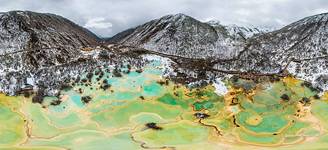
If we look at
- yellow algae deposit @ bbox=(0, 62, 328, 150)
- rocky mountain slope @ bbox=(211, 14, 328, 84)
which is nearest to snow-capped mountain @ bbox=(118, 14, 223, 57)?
rocky mountain slope @ bbox=(211, 14, 328, 84)

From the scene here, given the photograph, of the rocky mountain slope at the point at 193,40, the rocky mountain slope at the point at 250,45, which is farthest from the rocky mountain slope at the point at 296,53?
the rocky mountain slope at the point at 193,40

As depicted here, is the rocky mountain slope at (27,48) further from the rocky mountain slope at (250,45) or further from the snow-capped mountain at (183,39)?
the rocky mountain slope at (250,45)

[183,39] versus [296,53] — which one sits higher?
[183,39]

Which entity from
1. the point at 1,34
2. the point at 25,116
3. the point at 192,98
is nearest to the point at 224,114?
the point at 192,98

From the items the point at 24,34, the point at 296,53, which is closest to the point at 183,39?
the point at 296,53

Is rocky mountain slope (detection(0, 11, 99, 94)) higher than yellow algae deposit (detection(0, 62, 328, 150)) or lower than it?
higher

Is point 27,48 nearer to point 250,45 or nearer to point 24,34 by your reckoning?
point 24,34

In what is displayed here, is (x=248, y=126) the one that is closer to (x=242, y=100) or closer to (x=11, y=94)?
(x=242, y=100)

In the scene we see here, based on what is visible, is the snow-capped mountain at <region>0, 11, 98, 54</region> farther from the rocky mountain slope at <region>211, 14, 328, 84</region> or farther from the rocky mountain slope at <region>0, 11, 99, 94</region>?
the rocky mountain slope at <region>211, 14, 328, 84</region>
